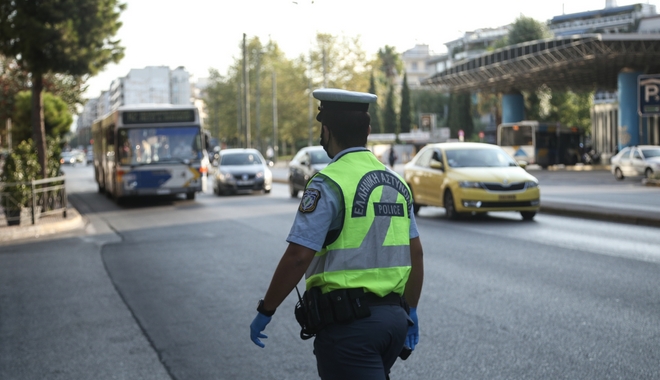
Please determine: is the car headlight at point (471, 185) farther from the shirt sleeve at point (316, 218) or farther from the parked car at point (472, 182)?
the shirt sleeve at point (316, 218)

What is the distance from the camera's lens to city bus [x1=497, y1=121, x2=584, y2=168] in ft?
176

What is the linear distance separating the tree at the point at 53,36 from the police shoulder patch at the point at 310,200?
19011mm

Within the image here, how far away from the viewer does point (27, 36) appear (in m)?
20.8

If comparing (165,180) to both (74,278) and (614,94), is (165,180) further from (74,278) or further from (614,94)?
(614,94)

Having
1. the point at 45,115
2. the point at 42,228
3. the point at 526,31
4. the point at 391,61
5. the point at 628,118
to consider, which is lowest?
the point at 42,228

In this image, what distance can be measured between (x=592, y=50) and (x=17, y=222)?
34.5m

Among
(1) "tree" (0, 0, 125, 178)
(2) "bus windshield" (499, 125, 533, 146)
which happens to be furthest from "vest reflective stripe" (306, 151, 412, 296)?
(2) "bus windshield" (499, 125, 533, 146)

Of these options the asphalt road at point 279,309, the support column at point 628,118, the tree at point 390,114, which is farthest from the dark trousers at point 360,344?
the tree at point 390,114

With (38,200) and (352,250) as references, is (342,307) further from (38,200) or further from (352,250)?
(38,200)

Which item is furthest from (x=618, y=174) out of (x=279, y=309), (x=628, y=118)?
(x=279, y=309)

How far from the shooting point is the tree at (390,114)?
108 meters

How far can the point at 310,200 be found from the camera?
3.09m

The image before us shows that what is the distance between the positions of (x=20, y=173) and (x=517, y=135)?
40.0m

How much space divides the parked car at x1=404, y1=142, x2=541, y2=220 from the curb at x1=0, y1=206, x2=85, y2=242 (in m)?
7.30
